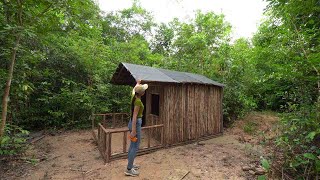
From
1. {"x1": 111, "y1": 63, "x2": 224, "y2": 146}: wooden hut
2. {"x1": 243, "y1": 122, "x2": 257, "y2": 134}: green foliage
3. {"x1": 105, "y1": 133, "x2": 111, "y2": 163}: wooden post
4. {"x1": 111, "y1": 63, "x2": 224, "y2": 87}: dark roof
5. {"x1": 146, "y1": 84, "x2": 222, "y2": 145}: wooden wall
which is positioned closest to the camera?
{"x1": 105, "y1": 133, "x2": 111, "y2": 163}: wooden post

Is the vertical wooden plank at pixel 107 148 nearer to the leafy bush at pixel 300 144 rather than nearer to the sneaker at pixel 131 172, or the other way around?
the sneaker at pixel 131 172

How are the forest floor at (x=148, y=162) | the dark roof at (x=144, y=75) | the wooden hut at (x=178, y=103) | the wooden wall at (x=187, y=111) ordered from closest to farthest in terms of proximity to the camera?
1. the forest floor at (x=148, y=162)
2. the dark roof at (x=144, y=75)
3. the wooden hut at (x=178, y=103)
4. the wooden wall at (x=187, y=111)

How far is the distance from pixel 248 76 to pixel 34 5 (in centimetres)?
1060

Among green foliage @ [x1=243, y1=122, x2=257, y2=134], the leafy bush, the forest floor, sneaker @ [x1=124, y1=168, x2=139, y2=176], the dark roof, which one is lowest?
the forest floor

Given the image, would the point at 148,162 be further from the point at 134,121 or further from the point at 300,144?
the point at 300,144

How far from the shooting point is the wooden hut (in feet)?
20.5

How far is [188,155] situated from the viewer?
223 inches

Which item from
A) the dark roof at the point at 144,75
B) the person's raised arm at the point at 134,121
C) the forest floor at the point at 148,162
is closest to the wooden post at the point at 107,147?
the forest floor at the point at 148,162

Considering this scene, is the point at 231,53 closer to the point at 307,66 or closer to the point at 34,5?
the point at 307,66

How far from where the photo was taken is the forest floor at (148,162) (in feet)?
14.3

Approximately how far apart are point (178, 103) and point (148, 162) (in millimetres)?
2365

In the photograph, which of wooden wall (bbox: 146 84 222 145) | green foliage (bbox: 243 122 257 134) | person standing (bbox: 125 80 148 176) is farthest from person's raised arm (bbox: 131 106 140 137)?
green foliage (bbox: 243 122 257 134)

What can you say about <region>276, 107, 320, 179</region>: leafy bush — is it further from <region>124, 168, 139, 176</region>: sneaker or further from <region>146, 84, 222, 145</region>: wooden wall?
<region>146, 84, 222, 145</region>: wooden wall

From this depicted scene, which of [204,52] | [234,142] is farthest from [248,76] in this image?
[234,142]
